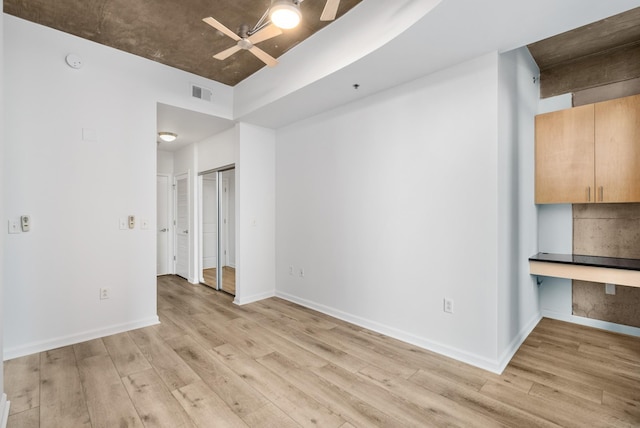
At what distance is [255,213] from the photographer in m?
4.39

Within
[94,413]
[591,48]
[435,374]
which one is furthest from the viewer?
[591,48]

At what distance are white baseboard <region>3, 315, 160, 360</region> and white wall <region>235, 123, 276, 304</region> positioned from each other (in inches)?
47.9

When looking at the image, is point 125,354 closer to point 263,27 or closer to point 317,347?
point 317,347

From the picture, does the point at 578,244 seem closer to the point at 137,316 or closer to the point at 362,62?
the point at 362,62

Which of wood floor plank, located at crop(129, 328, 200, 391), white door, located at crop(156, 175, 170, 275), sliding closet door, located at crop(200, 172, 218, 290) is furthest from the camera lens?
white door, located at crop(156, 175, 170, 275)

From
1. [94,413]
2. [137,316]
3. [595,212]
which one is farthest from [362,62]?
[137,316]

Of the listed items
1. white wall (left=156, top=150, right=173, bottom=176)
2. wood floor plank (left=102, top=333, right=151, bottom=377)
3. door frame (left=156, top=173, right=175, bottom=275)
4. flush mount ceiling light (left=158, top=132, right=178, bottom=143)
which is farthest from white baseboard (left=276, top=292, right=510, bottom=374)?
white wall (left=156, top=150, right=173, bottom=176)

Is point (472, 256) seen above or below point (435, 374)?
above

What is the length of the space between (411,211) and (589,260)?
1833 mm

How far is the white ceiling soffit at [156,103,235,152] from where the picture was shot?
12.8 feet

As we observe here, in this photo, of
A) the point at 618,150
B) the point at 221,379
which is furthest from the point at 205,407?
the point at 618,150

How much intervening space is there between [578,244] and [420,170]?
2.09 m

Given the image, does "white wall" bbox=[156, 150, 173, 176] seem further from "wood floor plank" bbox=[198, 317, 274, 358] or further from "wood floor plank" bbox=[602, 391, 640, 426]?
"wood floor plank" bbox=[602, 391, 640, 426]

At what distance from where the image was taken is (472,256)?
255 cm
